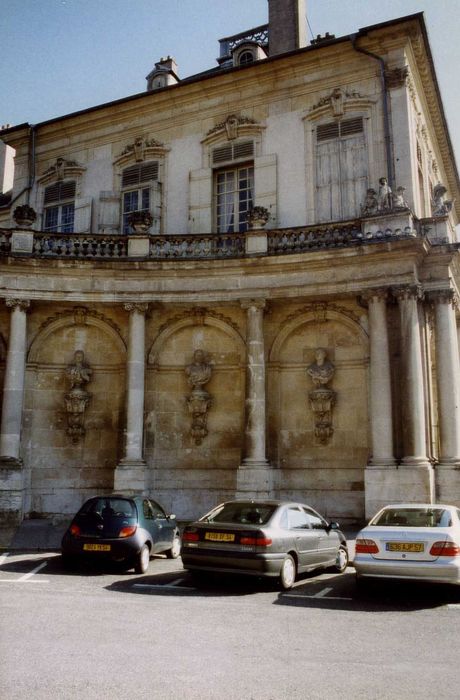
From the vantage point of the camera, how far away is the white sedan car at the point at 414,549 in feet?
30.4

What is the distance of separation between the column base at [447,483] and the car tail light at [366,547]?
7934 millimetres

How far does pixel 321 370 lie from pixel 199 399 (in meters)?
3.66

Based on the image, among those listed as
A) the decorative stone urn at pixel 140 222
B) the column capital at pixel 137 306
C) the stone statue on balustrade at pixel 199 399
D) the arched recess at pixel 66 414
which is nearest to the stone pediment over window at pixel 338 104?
the decorative stone urn at pixel 140 222

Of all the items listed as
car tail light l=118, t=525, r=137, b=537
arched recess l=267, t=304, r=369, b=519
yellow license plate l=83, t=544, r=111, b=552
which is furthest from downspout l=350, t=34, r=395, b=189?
yellow license plate l=83, t=544, r=111, b=552

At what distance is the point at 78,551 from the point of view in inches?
471

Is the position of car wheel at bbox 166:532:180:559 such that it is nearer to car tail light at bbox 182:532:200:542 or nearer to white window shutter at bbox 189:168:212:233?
car tail light at bbox 182:532:200:542

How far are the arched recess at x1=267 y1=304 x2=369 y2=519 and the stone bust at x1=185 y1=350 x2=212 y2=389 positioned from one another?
1.87 meters

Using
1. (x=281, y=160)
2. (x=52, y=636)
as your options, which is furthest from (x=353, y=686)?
(x=281, y=160)

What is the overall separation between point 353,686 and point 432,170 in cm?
2182

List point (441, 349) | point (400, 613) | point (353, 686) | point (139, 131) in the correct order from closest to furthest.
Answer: point (353, 686), point (400, 613), point (441, 349), point (139, 131)

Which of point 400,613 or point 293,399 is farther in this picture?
point 293,399

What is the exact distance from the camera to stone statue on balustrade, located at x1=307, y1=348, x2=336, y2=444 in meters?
18.9

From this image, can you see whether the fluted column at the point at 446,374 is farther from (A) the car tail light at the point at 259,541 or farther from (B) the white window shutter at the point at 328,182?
(A) the car tail light at the point at 259,541

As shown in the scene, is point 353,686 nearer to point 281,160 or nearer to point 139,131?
point 281,160
